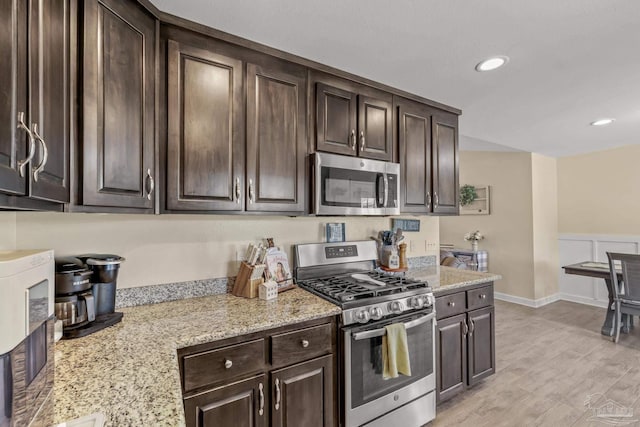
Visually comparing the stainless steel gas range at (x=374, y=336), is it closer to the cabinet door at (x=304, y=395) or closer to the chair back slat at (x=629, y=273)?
the cabinet door at (x=304, y=395)

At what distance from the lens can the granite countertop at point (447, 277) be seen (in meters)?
2.17

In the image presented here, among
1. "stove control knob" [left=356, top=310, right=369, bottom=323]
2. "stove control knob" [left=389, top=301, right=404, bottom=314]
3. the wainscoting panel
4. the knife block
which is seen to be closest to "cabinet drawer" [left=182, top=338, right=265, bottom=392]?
the knife block

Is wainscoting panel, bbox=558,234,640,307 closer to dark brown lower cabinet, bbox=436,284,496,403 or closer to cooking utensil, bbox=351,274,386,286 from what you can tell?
dark brown lower cabinet, bbox=436,284,496,403

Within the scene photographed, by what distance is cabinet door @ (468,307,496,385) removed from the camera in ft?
7.60

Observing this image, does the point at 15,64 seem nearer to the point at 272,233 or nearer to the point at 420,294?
the point at 272,233

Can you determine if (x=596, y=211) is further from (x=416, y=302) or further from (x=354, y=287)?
(x=354, y=287)

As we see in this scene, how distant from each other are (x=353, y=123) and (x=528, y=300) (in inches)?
174

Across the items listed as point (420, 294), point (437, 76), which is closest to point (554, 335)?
point (420, 294)

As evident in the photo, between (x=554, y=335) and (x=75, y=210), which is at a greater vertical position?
(x=75, y=210)

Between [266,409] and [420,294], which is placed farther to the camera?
[420,294]

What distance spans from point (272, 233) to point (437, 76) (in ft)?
5.29

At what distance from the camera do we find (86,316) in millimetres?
1321

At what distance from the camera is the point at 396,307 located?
71.1 inches

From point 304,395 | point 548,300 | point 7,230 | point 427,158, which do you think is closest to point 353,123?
point 427,158
